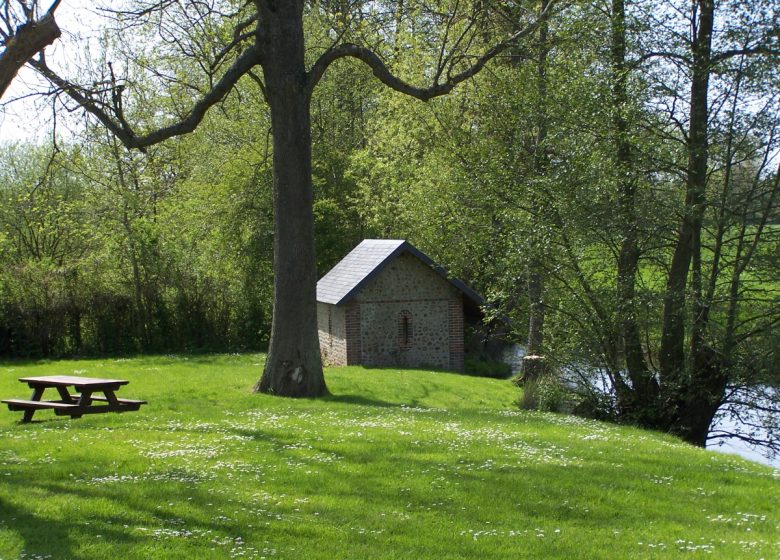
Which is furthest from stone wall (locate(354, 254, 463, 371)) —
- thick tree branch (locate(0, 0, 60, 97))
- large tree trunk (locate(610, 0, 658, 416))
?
thick tree branch (locate(0, 0, 60, 97))

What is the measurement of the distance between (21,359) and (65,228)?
9.86 m

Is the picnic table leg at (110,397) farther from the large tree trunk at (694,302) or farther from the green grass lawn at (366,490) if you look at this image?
the large tree trunk at (694,302)

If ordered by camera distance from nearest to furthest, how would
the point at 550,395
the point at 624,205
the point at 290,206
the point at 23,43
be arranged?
1. the point at 23,43
2. the point at 624,205
3. the point at 290,206
4. the point at 550,395

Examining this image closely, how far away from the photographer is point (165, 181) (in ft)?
112

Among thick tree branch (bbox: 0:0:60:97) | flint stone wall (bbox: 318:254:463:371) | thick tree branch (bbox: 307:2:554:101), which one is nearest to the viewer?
thick tree branch (bbox: 0:0:60:97)

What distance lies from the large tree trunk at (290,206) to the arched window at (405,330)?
10.3 m

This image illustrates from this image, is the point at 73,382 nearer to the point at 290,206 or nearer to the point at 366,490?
the point at 290,206

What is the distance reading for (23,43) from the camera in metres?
7.27

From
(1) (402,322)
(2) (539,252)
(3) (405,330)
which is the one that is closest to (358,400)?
(2) (539,252)

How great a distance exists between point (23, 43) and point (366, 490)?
5.25 metres

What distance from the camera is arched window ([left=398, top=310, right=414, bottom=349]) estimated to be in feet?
88.5

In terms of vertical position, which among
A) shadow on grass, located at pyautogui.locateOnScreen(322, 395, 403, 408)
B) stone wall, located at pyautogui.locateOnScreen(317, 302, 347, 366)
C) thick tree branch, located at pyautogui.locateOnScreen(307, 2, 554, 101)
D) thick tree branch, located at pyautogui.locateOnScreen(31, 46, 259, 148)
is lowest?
shadow on grass, located at pyautogui.locateOnScreen(322, 395, 403, 408)

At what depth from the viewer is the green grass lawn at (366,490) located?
620cm

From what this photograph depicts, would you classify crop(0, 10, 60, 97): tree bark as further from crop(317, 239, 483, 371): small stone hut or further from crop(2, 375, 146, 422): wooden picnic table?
crop(317, 239, 483, 371): small stone hut
